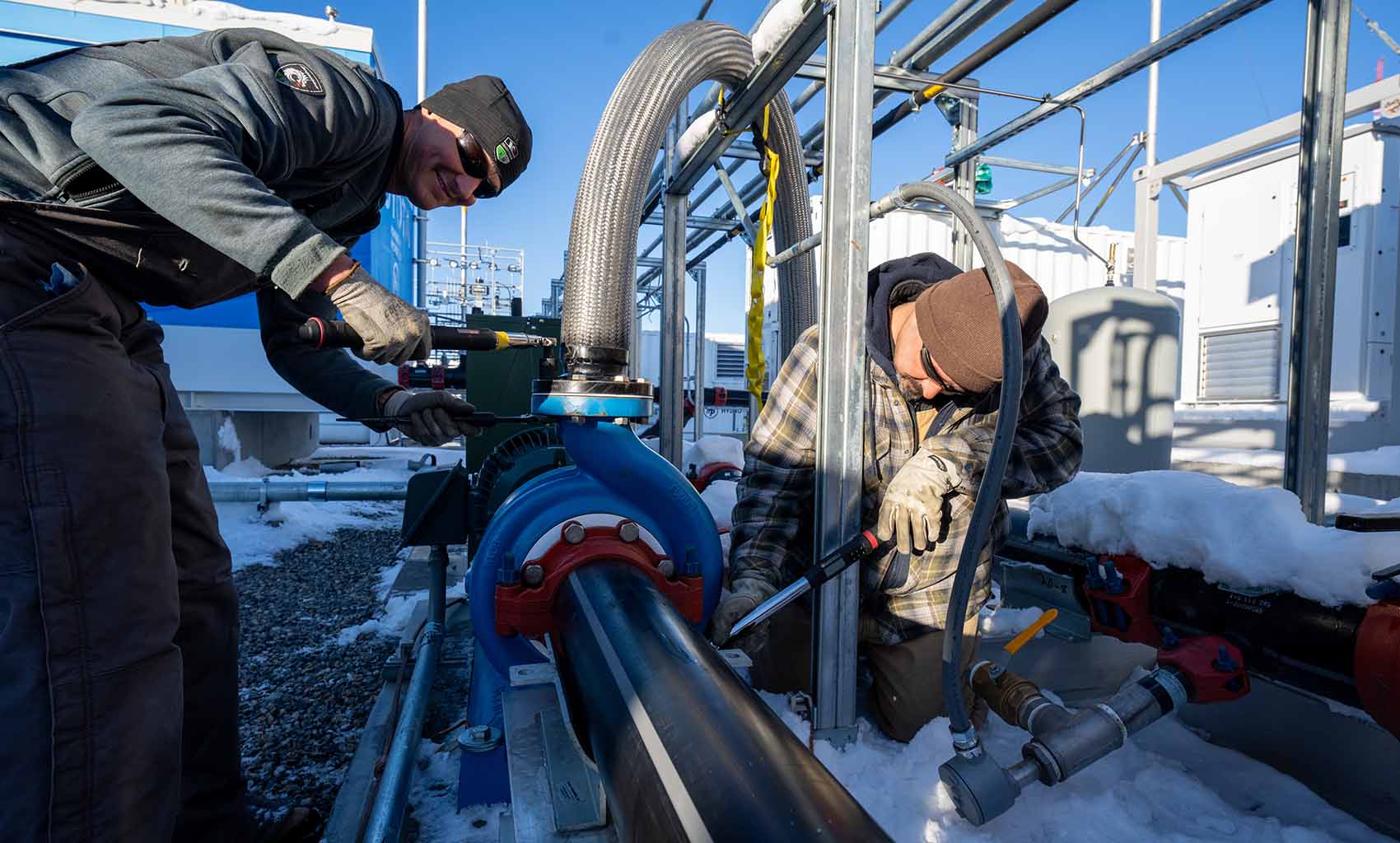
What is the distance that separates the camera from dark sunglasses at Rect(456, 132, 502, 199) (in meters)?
1.41

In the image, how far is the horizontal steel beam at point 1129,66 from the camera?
64.9 inches

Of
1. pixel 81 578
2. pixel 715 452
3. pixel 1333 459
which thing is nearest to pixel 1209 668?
pixel 81 578

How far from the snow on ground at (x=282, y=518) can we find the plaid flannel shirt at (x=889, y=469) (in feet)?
8.00

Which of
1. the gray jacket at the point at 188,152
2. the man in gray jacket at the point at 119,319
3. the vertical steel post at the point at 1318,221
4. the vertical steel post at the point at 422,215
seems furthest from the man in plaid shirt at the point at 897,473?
the vertical steel post at the point at 422,215

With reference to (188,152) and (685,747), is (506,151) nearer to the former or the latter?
(188,152)

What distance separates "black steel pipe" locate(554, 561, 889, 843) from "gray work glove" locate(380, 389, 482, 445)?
885 mm

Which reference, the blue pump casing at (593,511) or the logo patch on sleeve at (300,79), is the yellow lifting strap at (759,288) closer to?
the blue pump casing at (593,511)

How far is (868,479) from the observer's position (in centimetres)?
169

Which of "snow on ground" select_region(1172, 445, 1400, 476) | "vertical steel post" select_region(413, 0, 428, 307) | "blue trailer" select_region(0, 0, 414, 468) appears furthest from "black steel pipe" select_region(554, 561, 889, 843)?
"vertical steel post" select_region(413, 0, 428, 307)

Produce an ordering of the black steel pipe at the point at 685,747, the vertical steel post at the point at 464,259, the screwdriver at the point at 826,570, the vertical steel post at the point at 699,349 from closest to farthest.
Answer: the black steel pipe at the point at 685,747 < the screwdriver at the point at 826,570 < the vertical steel post at the point at 699,349 < the vertical steel post at the point at 464,259

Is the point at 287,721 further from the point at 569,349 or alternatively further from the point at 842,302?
the point at 842,302

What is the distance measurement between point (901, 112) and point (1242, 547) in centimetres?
189

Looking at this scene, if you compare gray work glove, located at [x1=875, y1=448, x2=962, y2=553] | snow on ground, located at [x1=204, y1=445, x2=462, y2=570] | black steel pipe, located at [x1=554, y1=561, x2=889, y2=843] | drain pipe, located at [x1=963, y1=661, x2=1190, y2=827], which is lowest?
snow on ground, located at [x1=204, y1=445, x2=462, y2=570]

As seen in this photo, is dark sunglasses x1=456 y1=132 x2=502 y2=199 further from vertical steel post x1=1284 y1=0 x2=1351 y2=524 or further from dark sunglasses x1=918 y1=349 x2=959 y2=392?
vertical steel post x1=1284 y1=0 x2=1351 y2=524
